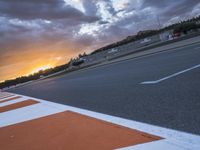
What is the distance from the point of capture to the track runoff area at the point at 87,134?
12.0ft

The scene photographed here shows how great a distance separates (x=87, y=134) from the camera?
4.59 meters

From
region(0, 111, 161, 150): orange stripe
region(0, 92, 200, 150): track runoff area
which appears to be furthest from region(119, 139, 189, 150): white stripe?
region(0, 111, 161, 150): orange stripe

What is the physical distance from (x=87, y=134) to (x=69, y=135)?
0.99ft

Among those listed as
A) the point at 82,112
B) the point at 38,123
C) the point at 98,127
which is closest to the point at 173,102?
the point at 98,127

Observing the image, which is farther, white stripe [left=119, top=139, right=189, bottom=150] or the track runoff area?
the track runoff area

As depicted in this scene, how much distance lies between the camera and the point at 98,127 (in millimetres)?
4926

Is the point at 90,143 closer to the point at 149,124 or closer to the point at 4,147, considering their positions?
the point at 149,124

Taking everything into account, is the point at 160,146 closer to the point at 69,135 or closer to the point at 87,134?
the point at 87,134

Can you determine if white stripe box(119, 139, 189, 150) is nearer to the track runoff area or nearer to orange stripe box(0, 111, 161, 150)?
the track runoff area

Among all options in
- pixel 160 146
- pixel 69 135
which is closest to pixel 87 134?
pixel 69 135

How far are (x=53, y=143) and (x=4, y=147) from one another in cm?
90

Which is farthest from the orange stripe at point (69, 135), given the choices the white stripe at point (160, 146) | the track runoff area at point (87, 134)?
the white stripe at point (160, 146)

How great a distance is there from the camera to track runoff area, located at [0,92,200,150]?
3660 millimetres

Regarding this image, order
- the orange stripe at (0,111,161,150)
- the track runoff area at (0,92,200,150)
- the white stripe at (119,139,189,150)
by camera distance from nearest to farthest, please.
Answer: the white stripe at (119,139,189,150), the track runoff area at (0,92,200,150), the orange stripe at (0,111,161,150)
